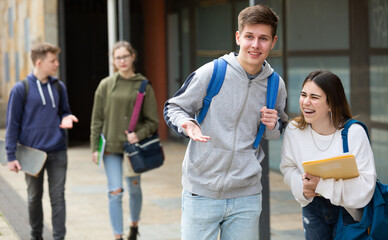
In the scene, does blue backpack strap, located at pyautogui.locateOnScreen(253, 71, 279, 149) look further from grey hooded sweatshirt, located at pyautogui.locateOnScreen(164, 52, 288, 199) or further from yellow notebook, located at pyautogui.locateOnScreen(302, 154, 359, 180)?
yellow notebook, located at pyautogui.locateOnScreen(302, 154, 359, 180)

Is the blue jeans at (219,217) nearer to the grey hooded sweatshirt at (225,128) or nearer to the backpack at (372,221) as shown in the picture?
the grey hooded sweatshirt at (225,128)

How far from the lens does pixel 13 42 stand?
19.4m

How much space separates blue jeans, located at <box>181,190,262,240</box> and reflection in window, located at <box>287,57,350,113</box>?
5507mm

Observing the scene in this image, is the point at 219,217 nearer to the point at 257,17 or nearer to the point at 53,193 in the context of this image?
the point at 257,17

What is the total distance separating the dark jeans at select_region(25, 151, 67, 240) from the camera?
635 centimetres

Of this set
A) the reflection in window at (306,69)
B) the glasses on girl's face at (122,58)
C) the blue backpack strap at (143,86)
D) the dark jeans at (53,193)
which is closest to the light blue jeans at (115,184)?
the dark jeans at (53,193)

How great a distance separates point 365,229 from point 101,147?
131 inches


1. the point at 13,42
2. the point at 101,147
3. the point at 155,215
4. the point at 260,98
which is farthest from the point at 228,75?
the point at 13,42

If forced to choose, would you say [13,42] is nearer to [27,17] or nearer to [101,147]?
[27,17]

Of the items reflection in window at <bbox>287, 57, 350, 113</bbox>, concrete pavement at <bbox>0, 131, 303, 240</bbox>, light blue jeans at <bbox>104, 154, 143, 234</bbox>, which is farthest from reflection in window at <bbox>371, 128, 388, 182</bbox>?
light blue jeans at <bbox>104, 154, 143, 234</bbox>

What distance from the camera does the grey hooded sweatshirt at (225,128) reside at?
3.70m

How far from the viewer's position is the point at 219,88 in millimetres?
3709

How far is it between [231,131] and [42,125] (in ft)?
9.96

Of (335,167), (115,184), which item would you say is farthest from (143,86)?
(335,167)
